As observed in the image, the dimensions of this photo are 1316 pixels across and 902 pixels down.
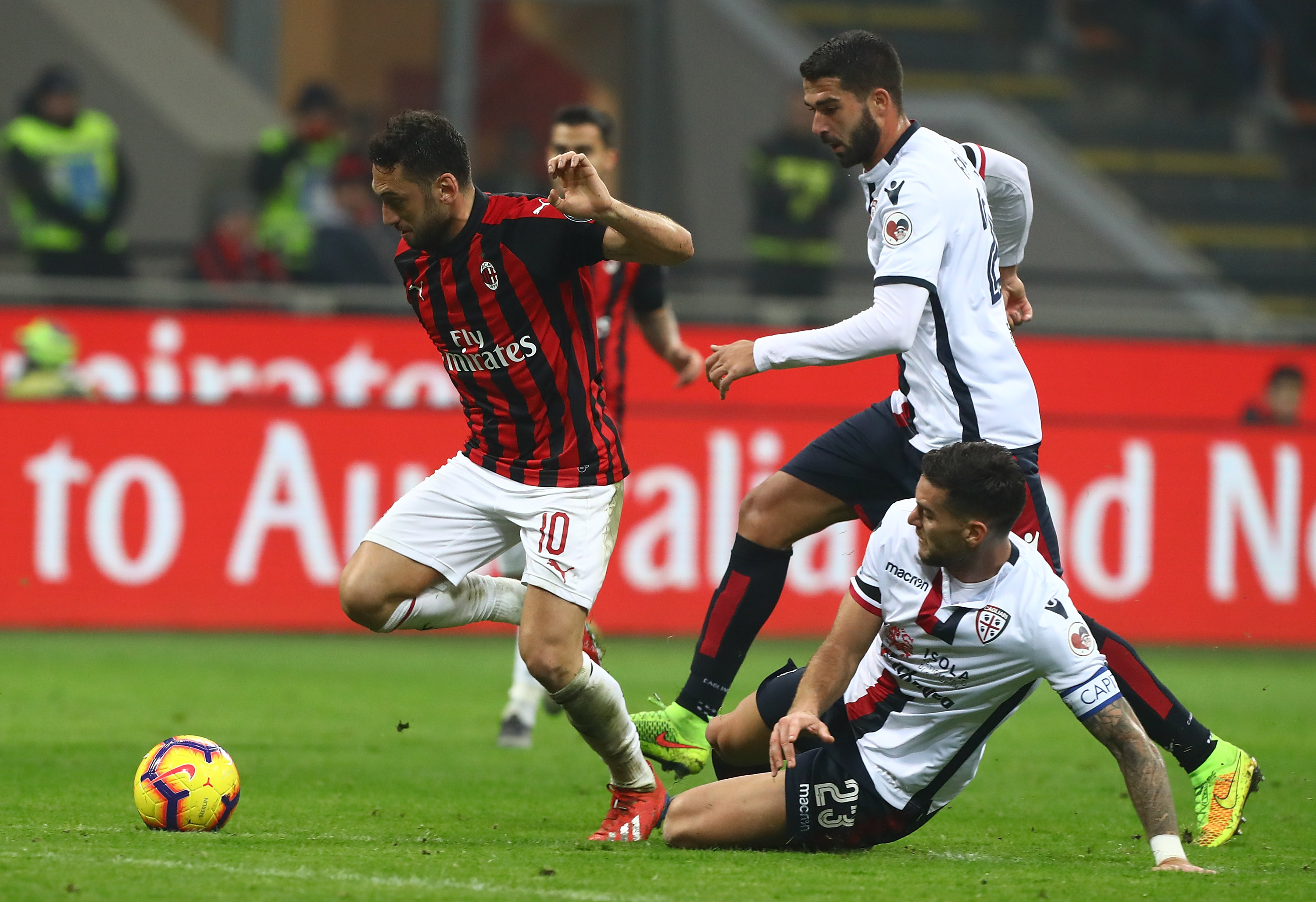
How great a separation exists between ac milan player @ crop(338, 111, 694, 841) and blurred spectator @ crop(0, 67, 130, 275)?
339 inches

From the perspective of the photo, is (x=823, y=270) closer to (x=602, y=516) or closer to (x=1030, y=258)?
(x=1030, y=258)

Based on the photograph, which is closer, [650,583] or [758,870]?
[758,870]

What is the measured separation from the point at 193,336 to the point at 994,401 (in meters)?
8.53

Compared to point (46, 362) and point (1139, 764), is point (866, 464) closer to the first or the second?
point (1139, 764)

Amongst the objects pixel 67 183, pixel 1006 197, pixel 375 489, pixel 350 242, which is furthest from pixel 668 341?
pixel 67 183

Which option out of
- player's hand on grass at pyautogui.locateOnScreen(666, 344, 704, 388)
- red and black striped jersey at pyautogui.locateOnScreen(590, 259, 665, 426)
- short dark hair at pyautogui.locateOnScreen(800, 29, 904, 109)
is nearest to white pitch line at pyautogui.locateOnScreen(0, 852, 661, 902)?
short dark hair at pyautogui.locateOnScreen(800, 29, 904, 109)

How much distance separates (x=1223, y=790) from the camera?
582 centimetres

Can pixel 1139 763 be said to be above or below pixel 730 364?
below

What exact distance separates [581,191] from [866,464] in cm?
138

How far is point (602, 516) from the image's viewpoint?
19.9 feet

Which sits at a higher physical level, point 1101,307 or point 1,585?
point 1101,307

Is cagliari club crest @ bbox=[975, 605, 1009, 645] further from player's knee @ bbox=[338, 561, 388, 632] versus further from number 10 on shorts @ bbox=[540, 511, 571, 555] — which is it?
player's knee @ bbox=[338, 561, 388, 632]

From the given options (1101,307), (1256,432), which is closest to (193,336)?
(1256,432)

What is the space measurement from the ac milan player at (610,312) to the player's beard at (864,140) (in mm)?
1953
